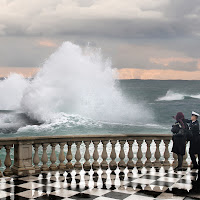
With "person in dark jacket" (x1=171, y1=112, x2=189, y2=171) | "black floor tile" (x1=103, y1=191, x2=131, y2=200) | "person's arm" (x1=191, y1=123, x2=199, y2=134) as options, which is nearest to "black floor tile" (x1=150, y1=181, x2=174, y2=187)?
"black floor tile" (x1=103, y1=191, x2=131, y2=200)

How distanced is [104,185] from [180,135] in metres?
2.10

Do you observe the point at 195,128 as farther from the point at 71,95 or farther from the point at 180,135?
the point at 71,95

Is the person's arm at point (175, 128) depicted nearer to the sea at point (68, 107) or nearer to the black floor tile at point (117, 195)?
the black floor tile at point (117, 195)

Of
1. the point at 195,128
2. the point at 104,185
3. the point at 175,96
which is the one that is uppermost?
the point at 175,96

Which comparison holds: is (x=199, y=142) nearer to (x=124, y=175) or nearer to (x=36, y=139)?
(x=124, y=175)

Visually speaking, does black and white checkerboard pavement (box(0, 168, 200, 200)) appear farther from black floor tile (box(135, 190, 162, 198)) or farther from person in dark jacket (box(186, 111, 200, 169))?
person in dark jacket (box(186, 111, 200, 169))

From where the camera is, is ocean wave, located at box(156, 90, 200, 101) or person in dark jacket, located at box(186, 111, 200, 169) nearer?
person in dark jacket, located at box(186, 111, 200, 169)

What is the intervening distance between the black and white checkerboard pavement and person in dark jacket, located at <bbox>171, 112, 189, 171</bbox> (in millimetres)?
416

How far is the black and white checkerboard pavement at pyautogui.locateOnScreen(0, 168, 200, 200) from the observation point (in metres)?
5.96

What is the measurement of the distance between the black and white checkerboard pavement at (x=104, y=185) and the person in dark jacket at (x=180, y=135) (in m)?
0.42

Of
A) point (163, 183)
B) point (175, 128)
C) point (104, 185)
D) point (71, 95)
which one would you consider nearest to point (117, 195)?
point (104, 185)

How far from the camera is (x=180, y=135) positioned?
768 centimetres

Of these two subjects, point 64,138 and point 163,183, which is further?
point 64,138

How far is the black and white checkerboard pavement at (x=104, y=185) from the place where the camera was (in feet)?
19.6
